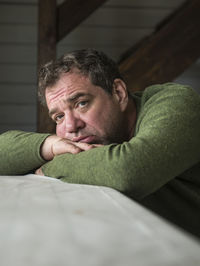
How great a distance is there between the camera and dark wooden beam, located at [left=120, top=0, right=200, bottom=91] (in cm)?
268

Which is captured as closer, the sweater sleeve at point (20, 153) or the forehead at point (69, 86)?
the sweater sleeve at point (20, 153)

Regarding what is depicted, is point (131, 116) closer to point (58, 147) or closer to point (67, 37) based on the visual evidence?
point (58, 147)

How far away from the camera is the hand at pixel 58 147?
1.22 metres

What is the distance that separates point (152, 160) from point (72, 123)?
1.94 feet

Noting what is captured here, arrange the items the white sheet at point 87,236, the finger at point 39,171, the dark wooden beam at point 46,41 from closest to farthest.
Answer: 1. the white sheet at point 87,236
2. the finger at point 39,171
3. the dark wooden beam at point 46,41

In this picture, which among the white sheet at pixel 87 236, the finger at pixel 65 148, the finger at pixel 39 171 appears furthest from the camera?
the finger at pixel 39 171

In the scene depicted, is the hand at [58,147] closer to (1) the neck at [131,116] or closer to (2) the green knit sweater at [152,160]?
(2) the green knit sweater at [152,160]

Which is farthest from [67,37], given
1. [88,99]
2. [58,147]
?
[58,147]

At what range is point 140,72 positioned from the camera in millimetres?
2684

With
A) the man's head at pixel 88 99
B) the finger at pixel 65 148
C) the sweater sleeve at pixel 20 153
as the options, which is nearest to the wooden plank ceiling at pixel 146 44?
the man's head at pixel 88 99

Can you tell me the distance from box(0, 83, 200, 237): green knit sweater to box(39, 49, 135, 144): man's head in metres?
0.18

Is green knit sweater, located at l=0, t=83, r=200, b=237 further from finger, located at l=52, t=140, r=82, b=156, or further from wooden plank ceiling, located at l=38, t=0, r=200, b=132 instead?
wooden plank ceiling, located at l=38, t=0, r=200, b=132

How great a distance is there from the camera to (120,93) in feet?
5.63

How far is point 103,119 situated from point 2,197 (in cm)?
94
